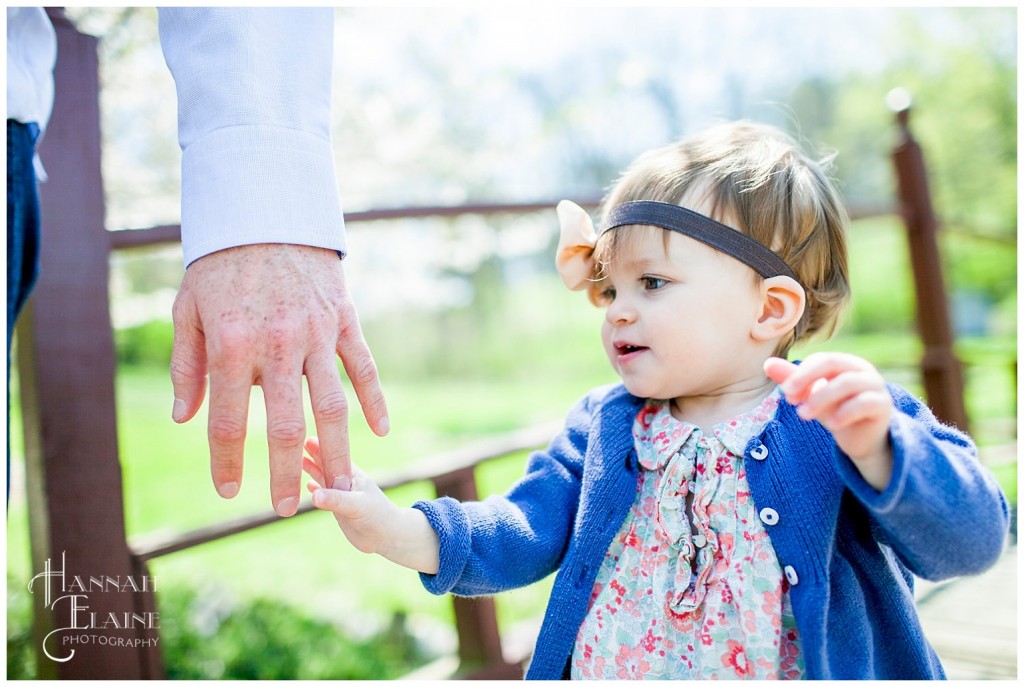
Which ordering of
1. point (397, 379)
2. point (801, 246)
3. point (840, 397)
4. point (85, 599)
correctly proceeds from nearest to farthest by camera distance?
1. point (840, 397)
2. point (801, 246)
3. point (85, 599)
4. point (397, 379)

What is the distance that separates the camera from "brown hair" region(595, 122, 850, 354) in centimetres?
130

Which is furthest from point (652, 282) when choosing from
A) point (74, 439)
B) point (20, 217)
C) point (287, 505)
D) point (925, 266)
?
point (925, 266)

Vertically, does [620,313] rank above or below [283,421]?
above

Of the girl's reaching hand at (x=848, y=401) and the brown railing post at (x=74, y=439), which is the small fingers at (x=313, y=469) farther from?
the girl's reaching hand at (x=848, y=401)

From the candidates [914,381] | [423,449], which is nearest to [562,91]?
[423,449]

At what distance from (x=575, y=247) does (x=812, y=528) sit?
599 millimetres

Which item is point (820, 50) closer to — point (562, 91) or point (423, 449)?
point (562, 91)

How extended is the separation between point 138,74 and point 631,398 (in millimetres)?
4646

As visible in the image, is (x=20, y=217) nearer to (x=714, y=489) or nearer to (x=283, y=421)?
(x=283, y=421)

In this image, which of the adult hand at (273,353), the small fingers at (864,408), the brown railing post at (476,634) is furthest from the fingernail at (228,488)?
the brown railing post at (476,634)

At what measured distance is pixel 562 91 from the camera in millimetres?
13047

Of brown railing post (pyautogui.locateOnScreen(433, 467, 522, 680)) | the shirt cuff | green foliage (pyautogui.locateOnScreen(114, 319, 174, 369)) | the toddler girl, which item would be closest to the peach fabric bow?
the toddler girl

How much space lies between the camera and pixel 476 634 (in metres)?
2.07

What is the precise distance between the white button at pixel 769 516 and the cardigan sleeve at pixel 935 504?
125 mm
